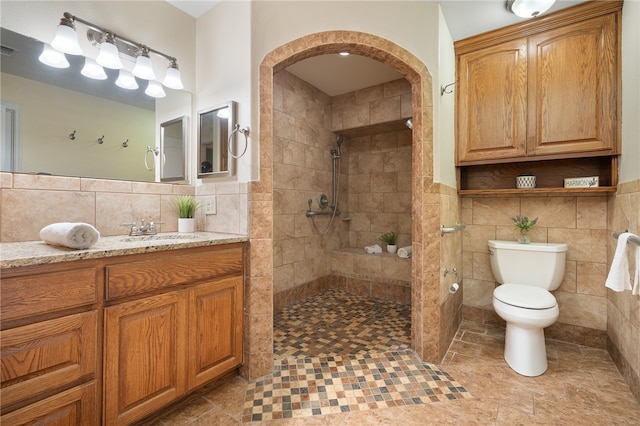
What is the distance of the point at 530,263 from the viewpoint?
2184 mm

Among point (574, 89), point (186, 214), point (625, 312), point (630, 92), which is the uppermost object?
point (574, 89)

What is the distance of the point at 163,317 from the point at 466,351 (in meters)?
2.05

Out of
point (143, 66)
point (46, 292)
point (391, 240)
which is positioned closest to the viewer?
point (46, 292)

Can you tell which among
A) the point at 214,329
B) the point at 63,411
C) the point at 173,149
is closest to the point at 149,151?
the point at 173,149

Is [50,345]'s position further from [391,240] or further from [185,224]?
[391,240]

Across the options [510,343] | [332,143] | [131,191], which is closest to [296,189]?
[332,143]

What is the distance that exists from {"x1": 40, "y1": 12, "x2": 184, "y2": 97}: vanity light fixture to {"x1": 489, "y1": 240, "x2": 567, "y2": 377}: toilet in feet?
8.70

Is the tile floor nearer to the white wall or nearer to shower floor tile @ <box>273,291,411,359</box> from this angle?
shower floor tile @ <box>273,291,411,359</box>

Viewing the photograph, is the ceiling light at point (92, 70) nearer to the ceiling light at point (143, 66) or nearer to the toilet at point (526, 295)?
the ceiling light at point (143, 66)

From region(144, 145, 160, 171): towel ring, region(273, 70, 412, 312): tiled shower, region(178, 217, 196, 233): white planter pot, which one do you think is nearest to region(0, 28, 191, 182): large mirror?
region(144, 145, 160, 171): towel ring

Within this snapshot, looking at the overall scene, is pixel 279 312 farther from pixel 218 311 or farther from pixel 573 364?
pixel 573 364

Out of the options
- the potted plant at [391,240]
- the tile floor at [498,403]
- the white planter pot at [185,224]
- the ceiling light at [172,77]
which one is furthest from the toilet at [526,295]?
the ceiling light at [172,77]

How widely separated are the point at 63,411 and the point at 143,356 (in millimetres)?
291

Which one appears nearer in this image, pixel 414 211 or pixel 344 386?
pixel 344 386
